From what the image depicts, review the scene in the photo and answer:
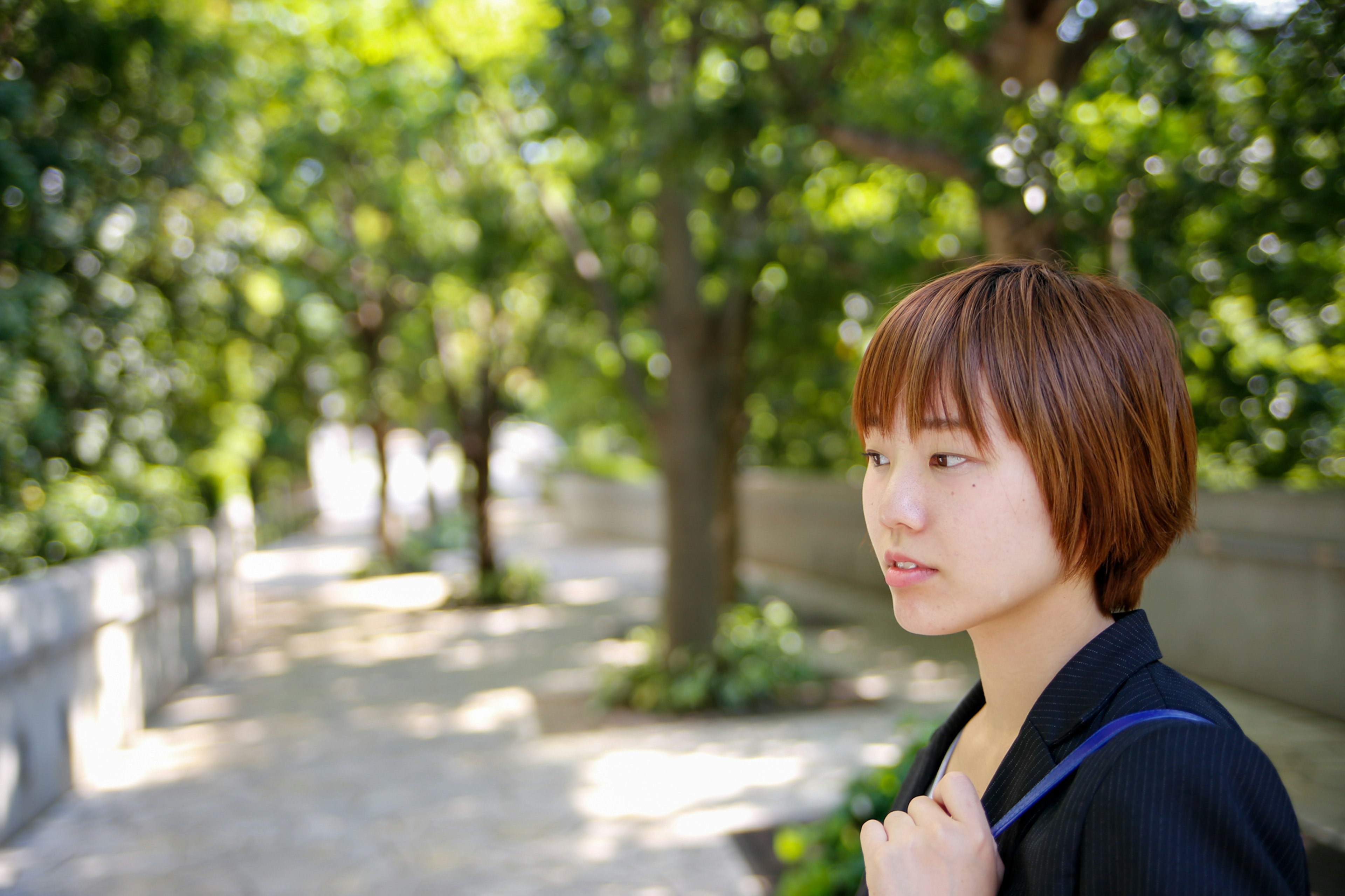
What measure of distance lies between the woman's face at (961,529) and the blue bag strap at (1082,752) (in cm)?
19

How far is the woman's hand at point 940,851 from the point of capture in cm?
114

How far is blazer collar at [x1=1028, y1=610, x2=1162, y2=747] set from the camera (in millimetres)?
1146

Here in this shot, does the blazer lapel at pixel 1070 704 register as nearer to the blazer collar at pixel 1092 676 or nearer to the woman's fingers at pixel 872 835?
the blazer collar at pixel 1092 676

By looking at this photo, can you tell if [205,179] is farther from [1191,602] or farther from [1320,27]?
[1191,602]

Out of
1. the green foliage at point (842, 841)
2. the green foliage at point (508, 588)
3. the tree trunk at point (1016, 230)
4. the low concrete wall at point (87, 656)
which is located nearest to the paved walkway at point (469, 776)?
the low concrete wall at point (87, 656)

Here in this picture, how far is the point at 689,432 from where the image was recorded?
7.64 meters

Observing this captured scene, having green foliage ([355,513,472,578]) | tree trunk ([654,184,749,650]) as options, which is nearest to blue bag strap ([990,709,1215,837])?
tree trunk ([654,184,749,650])

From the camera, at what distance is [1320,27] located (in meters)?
3.27

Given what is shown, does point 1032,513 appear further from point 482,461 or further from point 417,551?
point 417,551

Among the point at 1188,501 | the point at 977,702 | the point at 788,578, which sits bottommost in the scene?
the point at 788,578

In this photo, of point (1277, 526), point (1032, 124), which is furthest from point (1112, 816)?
point (1277, 526)

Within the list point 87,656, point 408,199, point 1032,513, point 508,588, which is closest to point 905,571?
point 1032,513

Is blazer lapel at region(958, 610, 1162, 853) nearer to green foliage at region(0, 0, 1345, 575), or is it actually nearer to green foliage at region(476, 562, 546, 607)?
green foliage at region(0, 0, 1345, 575)

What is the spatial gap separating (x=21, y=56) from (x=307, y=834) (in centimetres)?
568
